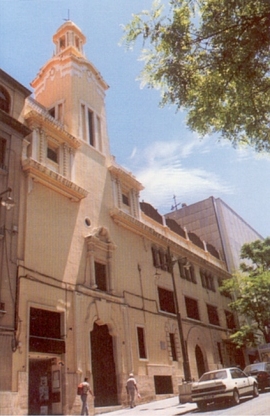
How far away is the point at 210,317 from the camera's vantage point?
31.7 m

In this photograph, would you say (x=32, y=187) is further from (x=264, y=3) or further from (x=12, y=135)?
(x=264, y=3)

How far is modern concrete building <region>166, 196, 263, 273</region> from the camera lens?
1521 inches

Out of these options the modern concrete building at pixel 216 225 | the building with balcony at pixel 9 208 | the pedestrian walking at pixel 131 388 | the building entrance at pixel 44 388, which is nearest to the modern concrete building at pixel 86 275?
the building entrance at pixel 44 388

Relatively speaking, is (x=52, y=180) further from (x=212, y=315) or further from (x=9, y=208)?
(x=212, y=315)

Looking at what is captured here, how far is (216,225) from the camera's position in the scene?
39094 millimetres

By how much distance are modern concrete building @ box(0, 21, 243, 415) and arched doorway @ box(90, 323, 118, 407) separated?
50mm

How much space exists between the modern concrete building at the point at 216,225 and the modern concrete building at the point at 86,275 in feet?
26.8

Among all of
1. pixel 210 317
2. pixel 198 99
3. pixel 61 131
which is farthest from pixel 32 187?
pixel 210 317

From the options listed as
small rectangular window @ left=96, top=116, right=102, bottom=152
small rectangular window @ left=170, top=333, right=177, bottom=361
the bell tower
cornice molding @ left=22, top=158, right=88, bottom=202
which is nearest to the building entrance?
cornice molding @ left=22, top=158, right=88, bottom=202

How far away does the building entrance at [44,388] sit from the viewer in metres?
15.7

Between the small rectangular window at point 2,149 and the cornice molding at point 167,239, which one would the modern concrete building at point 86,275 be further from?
the small rectangular window at point 2,149

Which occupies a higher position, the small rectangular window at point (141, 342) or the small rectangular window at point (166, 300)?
the small rectangular window at point (166, 300)

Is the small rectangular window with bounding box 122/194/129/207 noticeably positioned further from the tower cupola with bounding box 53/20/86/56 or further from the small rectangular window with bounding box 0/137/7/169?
the tower cupola with bounding box 53/20/86/56

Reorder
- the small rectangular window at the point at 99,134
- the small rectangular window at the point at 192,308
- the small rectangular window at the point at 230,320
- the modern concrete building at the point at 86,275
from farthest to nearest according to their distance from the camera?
the small rectangular window at the point at 230,320 < the small rectangular window at the point at 192,308 < the small rectangular window at the point at 99,134 < the modern concrete building at the point at 86,275
